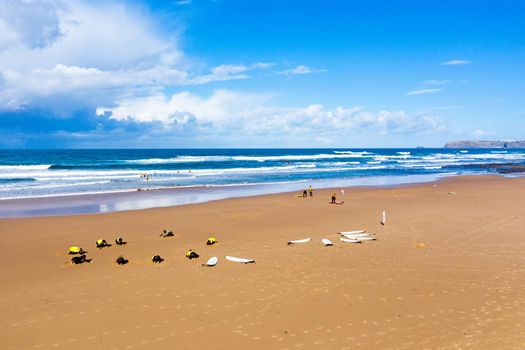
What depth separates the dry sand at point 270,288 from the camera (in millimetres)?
7191

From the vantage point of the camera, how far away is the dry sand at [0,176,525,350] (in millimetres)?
7191

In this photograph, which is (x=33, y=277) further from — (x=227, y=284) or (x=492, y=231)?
(x=492, y=231)

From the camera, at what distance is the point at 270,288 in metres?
9.48

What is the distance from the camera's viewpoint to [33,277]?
10.6 metres

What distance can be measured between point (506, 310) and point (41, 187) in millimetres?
35924

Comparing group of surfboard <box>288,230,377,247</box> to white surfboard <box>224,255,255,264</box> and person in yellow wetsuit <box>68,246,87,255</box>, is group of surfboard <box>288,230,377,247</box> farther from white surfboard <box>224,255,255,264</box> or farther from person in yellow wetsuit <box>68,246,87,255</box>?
person in yellow wetsuit <box>68,246,87,255</box>

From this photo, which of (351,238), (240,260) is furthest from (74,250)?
(351,238)

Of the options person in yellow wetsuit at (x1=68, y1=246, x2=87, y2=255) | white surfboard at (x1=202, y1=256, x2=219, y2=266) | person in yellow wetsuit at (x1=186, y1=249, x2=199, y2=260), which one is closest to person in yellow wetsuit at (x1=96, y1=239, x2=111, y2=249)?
person in yellow wetsuit at (x1=68, y1=246, x2=87, y2=255)

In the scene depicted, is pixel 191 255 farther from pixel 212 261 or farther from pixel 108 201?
pixel 108 201

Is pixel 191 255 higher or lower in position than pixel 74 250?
lower

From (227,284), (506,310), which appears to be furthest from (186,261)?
(506,310)

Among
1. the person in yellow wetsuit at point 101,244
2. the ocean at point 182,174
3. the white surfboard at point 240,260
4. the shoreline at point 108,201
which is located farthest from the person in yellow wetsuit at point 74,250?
the ocean at point 182,174

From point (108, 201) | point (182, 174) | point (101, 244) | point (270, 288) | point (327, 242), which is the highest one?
point (182, 174)

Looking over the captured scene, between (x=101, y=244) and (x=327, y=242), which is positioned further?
(x=101, y=244)
